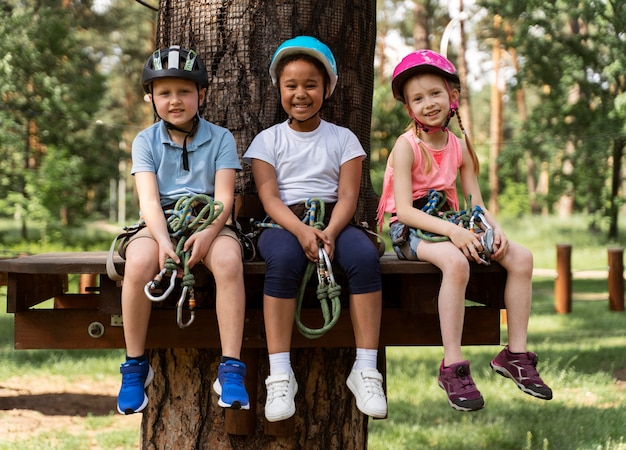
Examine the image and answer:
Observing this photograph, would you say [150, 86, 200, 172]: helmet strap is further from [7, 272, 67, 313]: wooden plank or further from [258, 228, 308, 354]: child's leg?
[7, 272, 67, 313]: wooden plank

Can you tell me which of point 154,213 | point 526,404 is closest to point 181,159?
point 154,213

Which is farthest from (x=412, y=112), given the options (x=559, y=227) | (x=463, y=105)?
(x=463, y=105)

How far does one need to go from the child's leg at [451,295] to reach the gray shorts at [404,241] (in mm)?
179

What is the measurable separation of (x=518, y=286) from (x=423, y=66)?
3.32 feet

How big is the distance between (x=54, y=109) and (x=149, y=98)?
1698 centimetres

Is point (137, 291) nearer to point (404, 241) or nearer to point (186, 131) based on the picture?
point (186, 131)

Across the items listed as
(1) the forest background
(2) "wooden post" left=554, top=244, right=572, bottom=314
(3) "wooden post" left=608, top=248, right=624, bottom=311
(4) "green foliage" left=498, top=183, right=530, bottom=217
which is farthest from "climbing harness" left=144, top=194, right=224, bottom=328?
(4) "green foliage" left=498, top=183, right=530, bottom=217

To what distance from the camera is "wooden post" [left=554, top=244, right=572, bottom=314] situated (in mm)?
10203

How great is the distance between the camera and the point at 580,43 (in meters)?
17.4

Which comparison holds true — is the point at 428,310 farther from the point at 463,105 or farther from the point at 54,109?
the point at 463,105

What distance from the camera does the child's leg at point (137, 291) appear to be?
277 cm

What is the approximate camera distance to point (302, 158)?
328 centimetres

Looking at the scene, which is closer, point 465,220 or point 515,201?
point 465,220

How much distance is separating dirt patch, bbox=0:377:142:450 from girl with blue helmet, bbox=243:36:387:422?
3.23 m
